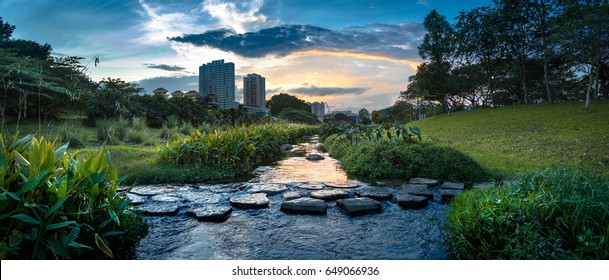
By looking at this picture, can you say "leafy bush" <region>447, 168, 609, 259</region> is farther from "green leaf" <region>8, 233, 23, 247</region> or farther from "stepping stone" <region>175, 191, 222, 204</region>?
"green leaf" <region>8, 233, 23, 247</region>

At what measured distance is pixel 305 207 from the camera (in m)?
3.71

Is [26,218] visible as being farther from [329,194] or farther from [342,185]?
[342,185]

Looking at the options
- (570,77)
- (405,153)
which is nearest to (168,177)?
(405,153)

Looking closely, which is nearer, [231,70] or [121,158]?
[121,158]

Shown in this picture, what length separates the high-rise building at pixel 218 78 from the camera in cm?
970

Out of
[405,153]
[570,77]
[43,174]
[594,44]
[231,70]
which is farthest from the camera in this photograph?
[570,77]

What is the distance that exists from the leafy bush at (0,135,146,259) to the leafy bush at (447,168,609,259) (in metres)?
2.45

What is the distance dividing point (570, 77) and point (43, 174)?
3435 centimetres

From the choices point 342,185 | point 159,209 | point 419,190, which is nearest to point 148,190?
point 159,209

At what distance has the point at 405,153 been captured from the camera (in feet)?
20.2

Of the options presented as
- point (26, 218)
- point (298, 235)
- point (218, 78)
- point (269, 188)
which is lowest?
point (298, 235)

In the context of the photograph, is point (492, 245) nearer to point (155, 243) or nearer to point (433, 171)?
point (155, 243)

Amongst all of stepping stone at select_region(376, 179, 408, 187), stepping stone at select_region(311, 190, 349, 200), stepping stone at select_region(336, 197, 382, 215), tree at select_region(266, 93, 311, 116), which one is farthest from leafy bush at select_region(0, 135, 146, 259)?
tree at select_region(266, 93, 311, 116)

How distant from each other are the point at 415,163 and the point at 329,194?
87.4 inches
